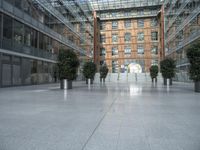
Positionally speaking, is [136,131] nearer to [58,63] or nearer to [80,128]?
[80,128]

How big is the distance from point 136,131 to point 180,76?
45.2 metres

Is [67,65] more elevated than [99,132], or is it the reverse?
[67,65]

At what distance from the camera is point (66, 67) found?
21562mm

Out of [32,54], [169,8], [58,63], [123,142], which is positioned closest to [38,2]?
[32,54]

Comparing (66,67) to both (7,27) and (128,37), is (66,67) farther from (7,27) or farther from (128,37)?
(128,37)

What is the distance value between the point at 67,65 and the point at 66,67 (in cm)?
24

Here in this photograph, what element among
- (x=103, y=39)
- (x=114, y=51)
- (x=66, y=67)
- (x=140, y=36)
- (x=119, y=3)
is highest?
(x=119, y=3)

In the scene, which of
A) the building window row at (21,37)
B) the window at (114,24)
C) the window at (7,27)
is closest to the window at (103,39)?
the window at (114,24)

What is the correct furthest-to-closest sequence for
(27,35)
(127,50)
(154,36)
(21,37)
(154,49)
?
1. (127,50)
2. (154,36)
3. (154,49)
4. (27,35)
5. (21,37)

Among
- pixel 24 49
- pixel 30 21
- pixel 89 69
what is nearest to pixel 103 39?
pixel 89 69

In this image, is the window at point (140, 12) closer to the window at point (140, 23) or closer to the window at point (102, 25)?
the window at point (140, 23)

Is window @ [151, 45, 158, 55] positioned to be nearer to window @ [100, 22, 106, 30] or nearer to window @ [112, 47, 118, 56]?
window @ [112, 47, 118, 56]

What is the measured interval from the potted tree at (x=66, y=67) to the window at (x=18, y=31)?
22.2ft

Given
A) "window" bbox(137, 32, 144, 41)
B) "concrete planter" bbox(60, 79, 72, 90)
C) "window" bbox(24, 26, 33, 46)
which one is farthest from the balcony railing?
"window" bbox(137, 32, 144, 41)
